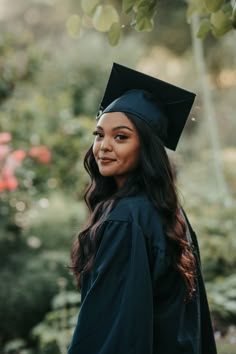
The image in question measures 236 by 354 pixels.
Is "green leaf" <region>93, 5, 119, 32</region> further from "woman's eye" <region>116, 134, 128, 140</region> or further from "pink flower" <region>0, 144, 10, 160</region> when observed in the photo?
"pink flower" <region>0, 144, 10, 160</region>

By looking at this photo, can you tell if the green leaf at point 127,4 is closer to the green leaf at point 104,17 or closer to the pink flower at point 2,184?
the green leaf at point 104,17

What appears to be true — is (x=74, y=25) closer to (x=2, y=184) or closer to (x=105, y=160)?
(x=105, y=160)

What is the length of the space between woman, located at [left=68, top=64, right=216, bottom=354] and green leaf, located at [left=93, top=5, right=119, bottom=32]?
0.72ft

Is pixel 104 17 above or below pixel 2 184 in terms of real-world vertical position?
above

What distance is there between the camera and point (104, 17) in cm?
203

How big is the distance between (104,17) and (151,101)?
402 millimetres

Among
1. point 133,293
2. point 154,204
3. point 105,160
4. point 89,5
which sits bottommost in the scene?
point 133,293

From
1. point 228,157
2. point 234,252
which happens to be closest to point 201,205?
point 234,252

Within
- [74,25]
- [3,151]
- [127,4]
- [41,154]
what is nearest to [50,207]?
[41,154]

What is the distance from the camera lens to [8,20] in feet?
46.0

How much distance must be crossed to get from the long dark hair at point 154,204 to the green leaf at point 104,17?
45 cm

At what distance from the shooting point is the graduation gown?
1590 millimetres

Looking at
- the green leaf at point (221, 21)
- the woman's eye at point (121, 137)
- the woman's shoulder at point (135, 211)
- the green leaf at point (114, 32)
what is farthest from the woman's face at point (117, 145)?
the green leaf at point (221, 21)

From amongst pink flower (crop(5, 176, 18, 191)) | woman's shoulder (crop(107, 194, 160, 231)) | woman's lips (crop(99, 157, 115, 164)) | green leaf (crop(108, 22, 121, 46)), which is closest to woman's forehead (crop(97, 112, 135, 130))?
woman's lips (crop(99, 157, 115, 164))
